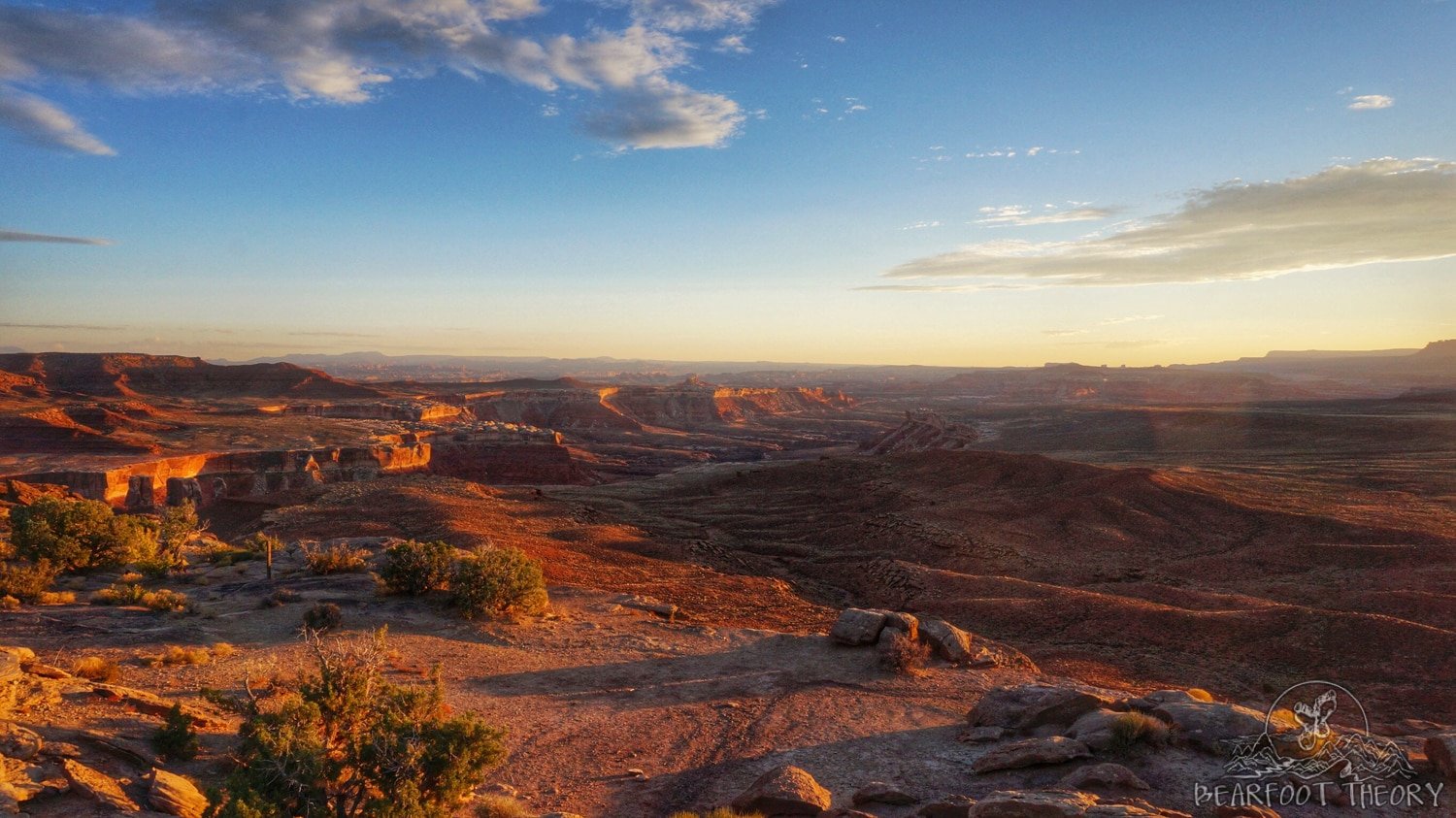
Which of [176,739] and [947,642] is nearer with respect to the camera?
[176,739]

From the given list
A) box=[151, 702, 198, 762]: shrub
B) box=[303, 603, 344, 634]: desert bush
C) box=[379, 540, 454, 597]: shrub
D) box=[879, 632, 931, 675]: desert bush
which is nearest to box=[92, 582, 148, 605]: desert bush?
box=[303, 603, 344, 634]: desert bush

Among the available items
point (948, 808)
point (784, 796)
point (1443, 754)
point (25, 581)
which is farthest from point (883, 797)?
point (25, 581)

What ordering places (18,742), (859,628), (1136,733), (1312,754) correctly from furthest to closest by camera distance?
(859,628) → (1136,733) → (1312,754) → (18,742)

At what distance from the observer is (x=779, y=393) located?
137250 millimetres

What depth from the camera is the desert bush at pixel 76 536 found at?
15.5m

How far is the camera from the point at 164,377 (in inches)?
3506

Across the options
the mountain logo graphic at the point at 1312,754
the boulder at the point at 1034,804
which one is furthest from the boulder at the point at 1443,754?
the boulder at the point at 1034,804

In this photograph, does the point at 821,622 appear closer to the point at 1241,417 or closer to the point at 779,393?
the point at 1241,417

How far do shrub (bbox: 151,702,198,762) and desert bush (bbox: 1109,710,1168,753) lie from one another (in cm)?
974

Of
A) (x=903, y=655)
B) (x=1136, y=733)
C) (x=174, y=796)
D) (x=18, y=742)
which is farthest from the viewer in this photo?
(x=903, y=655)

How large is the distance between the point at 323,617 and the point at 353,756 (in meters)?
7.67

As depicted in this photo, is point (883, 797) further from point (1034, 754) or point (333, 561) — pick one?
point (333, 561)

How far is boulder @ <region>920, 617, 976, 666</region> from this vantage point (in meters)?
13.0

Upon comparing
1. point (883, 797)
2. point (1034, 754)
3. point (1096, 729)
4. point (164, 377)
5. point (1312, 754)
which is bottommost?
point (883, 797)
